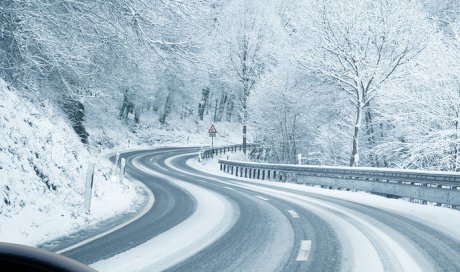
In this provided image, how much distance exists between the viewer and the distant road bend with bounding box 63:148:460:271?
5.48m

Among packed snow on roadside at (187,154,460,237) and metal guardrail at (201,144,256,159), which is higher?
metal guardrail at (201,144,256,159)

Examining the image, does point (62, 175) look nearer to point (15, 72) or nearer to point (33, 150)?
point (33, 150)

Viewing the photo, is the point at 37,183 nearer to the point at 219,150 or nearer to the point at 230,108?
the point at 219,150

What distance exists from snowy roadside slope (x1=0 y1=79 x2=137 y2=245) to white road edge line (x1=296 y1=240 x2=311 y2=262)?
162 inches

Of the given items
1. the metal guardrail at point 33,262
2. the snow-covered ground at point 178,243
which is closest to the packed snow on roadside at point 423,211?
the snow-covered ground at point 178,243

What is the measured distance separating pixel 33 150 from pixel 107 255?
4.44 metres

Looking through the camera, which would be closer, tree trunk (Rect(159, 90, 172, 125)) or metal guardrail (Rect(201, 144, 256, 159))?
metal guardrail (Rect(201, 144, 256, 159))

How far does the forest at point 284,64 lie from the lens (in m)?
9.70

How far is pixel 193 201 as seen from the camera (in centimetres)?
1232

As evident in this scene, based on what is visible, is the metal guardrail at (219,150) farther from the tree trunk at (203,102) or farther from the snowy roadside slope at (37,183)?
the snowy roadside slope at (37,183)

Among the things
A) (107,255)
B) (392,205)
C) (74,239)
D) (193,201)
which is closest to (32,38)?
(74,239)

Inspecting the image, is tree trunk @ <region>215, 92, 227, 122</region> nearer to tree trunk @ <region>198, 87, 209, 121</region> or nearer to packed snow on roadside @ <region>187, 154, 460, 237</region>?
tree trunk @ <region>198, 87, 209, 121</region>

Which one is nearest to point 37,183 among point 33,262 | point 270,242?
point 270,242

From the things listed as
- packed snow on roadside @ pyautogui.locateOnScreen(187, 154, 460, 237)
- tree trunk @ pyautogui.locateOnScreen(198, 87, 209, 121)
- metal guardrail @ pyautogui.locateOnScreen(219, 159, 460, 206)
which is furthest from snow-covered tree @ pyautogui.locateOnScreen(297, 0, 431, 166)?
tree trunk @ pyautogui.locateOnScreen(198, 87, 209, 121)
